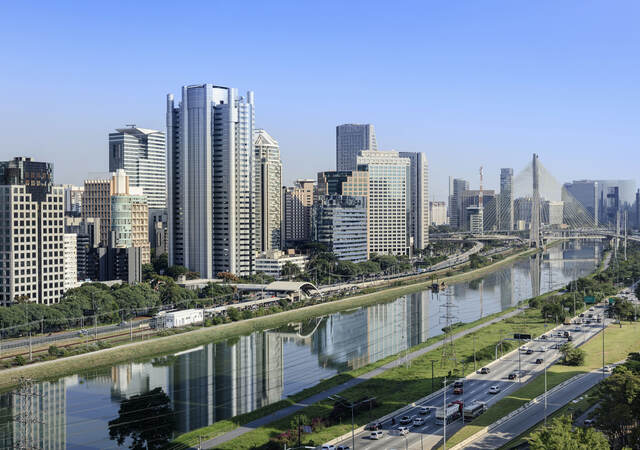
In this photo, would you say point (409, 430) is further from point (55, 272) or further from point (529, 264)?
point (529, 264)

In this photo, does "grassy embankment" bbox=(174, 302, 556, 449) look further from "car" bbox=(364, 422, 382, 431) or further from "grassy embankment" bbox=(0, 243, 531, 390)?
"grassy embankment" bbox=(0, 243, 531, 390)

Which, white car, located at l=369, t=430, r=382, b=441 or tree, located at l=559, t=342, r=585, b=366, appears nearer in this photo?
white car, located at l=369, t=430, r=382, b=441

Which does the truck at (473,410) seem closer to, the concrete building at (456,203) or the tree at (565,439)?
the tree at (565,439)

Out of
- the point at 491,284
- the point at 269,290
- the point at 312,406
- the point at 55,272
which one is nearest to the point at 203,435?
the point at 312,406

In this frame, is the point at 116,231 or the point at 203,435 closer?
the point at 203,435

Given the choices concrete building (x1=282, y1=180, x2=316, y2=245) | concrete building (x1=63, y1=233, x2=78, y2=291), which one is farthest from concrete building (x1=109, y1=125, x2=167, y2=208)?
concrete building (x1=63, y1=233, x2=78, y2=291)

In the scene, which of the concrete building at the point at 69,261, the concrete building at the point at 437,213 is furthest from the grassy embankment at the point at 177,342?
the concrete building at the point at 437,213
